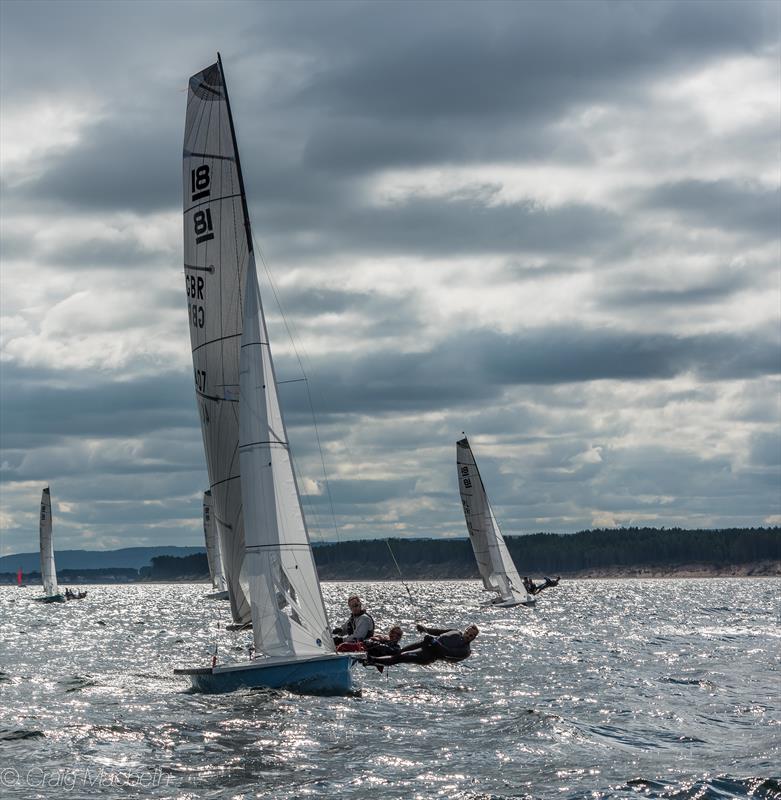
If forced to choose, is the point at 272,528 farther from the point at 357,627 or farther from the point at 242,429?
the point at 357,627

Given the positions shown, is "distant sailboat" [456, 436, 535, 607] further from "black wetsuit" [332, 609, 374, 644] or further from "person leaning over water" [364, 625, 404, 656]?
"person leaning over water" [364, 625, 404, 656]

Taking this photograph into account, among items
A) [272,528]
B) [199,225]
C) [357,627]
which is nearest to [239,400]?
[272,528]

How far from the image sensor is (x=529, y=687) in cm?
3200

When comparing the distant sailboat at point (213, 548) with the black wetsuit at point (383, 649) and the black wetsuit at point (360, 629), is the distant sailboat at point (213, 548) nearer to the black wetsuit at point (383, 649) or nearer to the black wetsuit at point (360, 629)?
the black wetsuit at point (360, 629)

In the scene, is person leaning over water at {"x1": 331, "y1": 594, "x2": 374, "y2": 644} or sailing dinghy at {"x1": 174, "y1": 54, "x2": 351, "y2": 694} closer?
sailing dinghy at {"x1": 174, "y1": 54, "x2": 351, "y2": 694}

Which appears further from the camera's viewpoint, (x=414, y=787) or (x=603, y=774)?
(x=603, y=774)

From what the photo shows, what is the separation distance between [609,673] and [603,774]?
55.1ft

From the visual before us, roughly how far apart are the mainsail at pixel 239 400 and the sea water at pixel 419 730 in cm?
204

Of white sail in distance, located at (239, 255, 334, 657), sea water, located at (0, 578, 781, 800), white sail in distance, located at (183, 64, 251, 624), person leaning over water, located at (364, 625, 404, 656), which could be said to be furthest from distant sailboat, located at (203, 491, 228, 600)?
white sail in distance, located at (239, 255, 334, 657)

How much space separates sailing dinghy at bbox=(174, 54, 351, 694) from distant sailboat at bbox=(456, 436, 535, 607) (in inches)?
1708

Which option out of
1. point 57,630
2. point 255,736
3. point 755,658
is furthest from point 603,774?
point 57,630

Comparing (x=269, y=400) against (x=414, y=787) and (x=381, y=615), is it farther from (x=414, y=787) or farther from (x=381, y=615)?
(x=381, y=615)

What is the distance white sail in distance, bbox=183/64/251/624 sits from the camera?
2875cm

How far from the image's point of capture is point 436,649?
1137 inches
